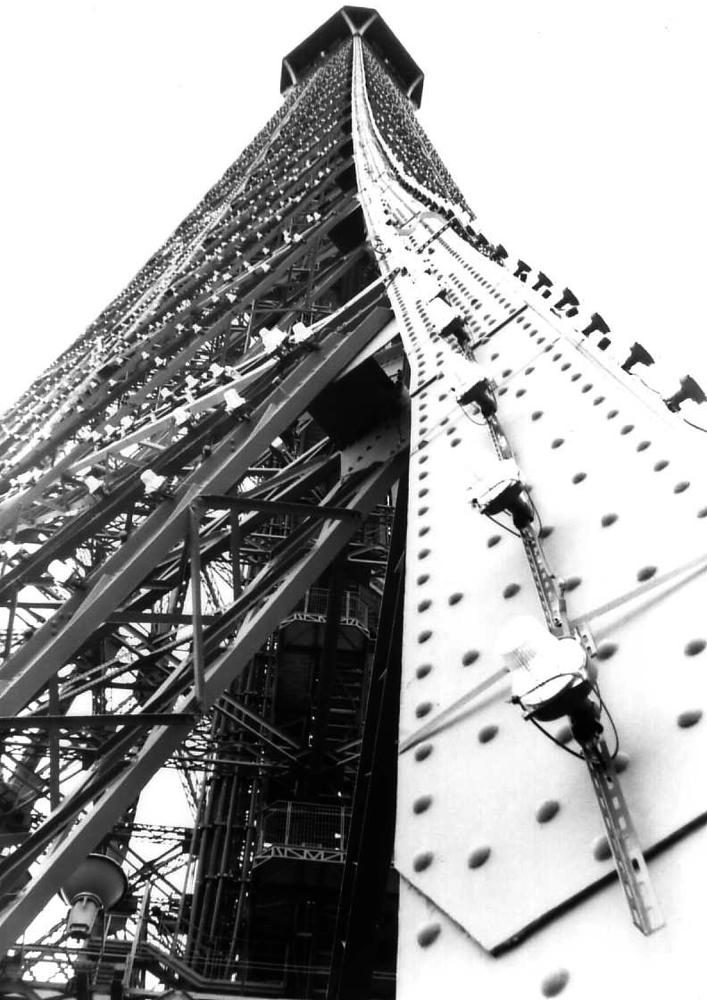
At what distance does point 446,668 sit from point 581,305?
118 inches

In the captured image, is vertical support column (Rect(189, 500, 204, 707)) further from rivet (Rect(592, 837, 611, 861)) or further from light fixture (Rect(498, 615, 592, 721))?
rivet (Rect(592, 837, 611, 861))

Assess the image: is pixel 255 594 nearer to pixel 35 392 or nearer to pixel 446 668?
pixel 446 668

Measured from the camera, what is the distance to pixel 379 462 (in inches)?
261

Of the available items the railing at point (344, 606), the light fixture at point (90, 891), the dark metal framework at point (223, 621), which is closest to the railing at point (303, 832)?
the dark metal framework at point (223, 621)

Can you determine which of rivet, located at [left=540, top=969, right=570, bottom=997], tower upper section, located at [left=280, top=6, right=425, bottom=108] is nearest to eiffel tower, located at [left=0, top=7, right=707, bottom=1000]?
rivet, located at [left=540, top=969, right=570, bottom=997]

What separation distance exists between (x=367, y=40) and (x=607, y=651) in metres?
63.2

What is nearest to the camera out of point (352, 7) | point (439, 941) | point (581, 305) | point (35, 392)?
point (439, 941)

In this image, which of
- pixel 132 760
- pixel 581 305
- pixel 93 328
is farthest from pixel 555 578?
pixel 93 328

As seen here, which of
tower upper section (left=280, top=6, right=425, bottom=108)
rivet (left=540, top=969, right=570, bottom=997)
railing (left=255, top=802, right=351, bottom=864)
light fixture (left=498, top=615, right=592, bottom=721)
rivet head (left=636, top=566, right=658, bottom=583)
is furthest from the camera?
tower upper section (left=280, top=6, right=425, bottom=108)

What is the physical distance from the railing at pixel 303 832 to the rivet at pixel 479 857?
30.2ft

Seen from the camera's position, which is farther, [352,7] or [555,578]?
→ [352,7]

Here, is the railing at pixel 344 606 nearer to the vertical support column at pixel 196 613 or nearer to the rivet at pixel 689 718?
the vertical support column at pixel 196 613

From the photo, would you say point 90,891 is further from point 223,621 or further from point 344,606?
point 344,606

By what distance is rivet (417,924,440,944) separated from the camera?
74.9 inches
